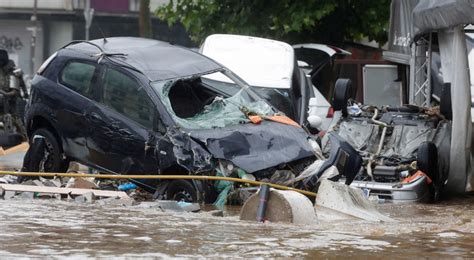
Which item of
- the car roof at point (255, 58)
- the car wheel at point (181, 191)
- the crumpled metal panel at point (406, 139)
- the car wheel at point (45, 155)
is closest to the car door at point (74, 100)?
the car wheel at point (45, 155)

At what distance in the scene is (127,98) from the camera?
13367 mm

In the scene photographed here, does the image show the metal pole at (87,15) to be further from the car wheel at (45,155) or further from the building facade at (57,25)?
the car wheel at (45,155)

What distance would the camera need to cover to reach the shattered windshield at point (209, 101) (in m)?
13.0

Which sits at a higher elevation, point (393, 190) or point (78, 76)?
point (78, 76)

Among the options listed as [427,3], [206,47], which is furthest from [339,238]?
[206,47]

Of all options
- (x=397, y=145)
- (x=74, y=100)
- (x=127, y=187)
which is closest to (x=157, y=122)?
(x=74, y=100)

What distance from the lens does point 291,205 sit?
10.9 metres

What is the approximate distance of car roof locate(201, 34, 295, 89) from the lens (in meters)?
17.0

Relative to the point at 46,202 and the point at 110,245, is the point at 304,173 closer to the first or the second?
the point at 46,202

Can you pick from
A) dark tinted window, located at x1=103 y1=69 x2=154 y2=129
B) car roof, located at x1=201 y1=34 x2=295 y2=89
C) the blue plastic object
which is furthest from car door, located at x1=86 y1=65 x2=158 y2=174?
car roof, located at x1=201 y1=34 x2=295 y2=89

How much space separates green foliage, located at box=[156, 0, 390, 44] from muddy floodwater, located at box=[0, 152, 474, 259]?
12114 mm

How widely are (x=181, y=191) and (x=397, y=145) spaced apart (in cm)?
371

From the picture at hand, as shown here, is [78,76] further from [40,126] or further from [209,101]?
[209,101]

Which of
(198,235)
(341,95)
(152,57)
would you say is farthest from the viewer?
(341,95)
